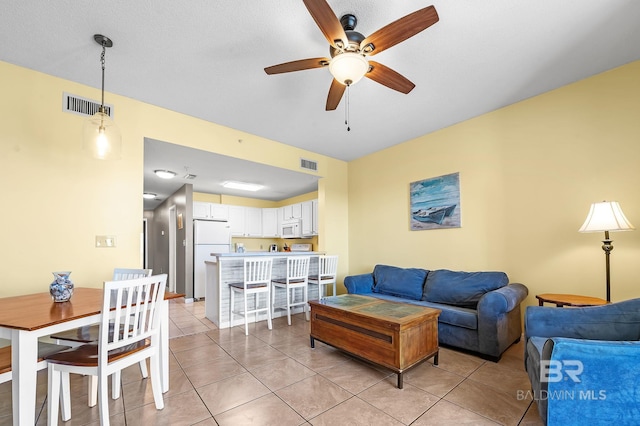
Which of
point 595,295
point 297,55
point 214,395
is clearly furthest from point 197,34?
point 595,295

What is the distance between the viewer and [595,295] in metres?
2.71

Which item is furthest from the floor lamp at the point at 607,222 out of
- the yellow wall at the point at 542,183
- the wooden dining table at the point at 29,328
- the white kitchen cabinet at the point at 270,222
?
the white kitchen cabinet at the point at 270,222

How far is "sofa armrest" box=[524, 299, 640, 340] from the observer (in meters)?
1.72

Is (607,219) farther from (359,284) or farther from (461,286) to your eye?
(359,284)

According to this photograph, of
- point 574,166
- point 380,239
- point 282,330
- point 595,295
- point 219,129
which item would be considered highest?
point 219,129

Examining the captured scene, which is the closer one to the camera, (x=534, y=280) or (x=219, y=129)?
(x=534, y=280)

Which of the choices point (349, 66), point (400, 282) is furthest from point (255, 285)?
point (349, 66)

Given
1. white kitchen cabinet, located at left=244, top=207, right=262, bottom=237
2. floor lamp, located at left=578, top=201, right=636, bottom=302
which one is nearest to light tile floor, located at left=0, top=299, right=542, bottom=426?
floor lamp, located at left=578, top=201, right=636, bottom=302

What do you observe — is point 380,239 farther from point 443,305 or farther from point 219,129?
point 219,129

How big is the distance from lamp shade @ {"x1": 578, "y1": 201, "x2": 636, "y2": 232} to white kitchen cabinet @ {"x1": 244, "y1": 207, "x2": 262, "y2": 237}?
241 inches

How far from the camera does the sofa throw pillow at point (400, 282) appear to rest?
12.2 ft

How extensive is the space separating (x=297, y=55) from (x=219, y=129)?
5.92 ft

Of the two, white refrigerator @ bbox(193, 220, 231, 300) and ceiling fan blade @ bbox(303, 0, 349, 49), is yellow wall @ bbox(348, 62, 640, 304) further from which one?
white refrigerator @ bbox(193, 220, 231, 300)

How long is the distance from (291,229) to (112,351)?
5.12m
